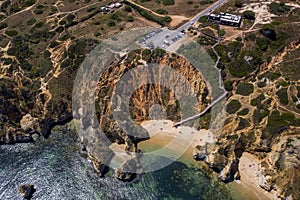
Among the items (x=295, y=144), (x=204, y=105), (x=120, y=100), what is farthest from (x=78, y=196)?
(x=295, y=144)

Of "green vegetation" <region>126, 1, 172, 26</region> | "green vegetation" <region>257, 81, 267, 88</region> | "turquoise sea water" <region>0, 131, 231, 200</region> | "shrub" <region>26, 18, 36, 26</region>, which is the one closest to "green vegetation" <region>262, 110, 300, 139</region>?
"green vegetation" <region>257, 81, 267, 88</region>

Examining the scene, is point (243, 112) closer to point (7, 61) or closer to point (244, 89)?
point (244, 89)

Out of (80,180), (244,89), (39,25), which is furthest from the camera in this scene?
(39,25)

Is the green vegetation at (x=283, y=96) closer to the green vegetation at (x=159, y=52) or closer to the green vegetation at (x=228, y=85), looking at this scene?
the green vegetation at (x=228, y=85)

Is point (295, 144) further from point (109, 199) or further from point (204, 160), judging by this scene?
point (109, 199)

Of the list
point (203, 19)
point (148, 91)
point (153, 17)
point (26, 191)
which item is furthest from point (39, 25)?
point (26, 191)
